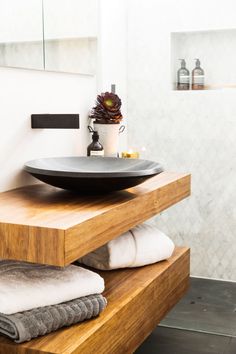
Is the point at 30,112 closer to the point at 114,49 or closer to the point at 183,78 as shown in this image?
the point at 114,49

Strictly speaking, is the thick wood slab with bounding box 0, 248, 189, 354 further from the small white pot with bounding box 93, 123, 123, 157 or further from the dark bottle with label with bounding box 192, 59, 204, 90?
the dark bottle with label with bounding box 192, 59, 204, 90

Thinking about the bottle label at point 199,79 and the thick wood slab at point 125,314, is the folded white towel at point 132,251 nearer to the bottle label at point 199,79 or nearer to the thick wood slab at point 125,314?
the thick wood slab at point 125,314

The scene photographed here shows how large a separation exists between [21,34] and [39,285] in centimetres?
117

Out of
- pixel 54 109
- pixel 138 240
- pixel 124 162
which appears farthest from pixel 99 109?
pixel 138 240

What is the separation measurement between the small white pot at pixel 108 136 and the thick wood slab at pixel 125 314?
0.63 metres

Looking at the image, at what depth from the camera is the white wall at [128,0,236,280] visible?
3.60m

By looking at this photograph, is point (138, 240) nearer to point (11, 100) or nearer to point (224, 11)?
point (11, 100)

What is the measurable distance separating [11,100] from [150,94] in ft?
5.29

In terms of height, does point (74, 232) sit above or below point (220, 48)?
below

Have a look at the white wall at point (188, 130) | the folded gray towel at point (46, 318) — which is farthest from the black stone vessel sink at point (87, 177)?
the white wall at point (188, 130)

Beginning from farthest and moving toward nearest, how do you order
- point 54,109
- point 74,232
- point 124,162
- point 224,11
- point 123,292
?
point 224,11, point 54,109, point 124,162, point 123,292, point 74,232

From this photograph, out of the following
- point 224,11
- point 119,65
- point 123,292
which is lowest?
point 123,292

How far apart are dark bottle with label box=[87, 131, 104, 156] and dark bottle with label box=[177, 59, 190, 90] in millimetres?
1154

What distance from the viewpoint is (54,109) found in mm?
2609
